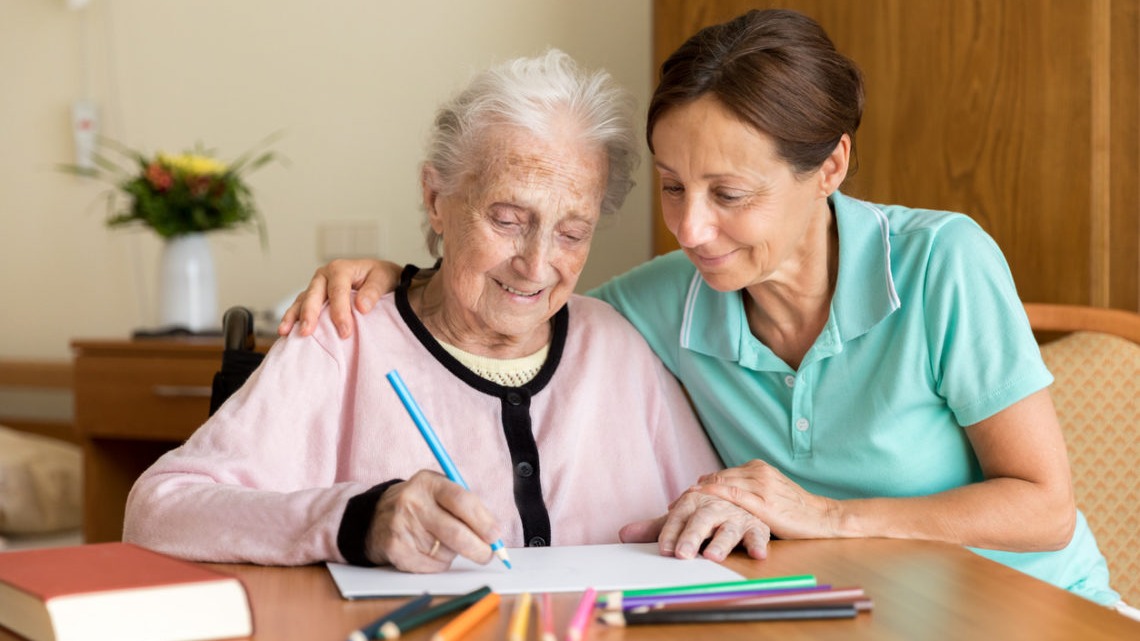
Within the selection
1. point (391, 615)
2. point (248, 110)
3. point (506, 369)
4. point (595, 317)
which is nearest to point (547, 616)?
point (391, 615)

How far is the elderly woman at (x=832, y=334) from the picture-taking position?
1260mm

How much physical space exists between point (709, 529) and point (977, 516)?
33 centimetres

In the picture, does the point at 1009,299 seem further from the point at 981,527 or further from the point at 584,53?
the point at 584,53

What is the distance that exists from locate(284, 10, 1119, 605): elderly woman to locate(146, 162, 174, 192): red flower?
59.5 inches

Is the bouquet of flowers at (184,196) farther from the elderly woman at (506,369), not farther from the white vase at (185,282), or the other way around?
the elderly woman at (506,369)

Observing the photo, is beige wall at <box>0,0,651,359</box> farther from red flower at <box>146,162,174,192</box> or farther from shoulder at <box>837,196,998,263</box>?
shoulder at <box>837,196,998,263</box>

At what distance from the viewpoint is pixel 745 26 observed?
133 centimetres

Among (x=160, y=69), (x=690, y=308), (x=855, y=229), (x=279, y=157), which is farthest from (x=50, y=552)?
(x=160, y=69)

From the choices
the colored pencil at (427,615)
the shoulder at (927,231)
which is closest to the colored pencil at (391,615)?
the colored pencil at (427,615)

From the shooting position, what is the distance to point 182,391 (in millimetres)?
2605

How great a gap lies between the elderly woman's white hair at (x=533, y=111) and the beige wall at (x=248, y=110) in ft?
3.88

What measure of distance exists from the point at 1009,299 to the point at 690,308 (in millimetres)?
404

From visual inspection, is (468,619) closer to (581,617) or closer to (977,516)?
(581,617)

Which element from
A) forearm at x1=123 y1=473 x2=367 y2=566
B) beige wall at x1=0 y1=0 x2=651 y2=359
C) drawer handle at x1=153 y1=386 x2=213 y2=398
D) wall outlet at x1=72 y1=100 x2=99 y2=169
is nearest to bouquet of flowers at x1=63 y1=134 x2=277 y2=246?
beige wall at x1=0 y1=0 x2=651 y2=359
